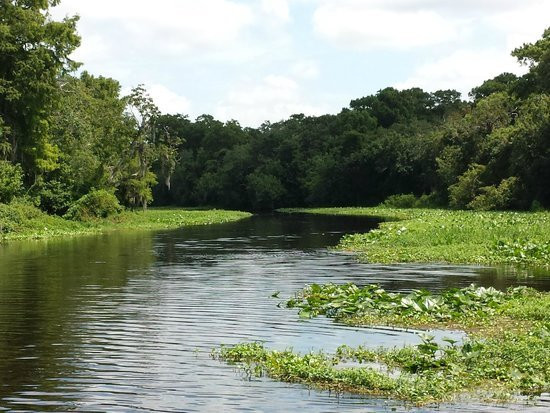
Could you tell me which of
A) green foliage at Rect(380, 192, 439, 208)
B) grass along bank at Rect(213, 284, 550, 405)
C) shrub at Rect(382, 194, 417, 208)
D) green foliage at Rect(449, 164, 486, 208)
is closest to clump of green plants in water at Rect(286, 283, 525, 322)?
grass along bank at Rect(213, 284, 550, 405)

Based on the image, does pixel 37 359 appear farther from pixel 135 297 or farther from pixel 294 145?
pixel 294 145

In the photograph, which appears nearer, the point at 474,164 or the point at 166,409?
the point at 166,409

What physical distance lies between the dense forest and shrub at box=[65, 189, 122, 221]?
0.16 metres

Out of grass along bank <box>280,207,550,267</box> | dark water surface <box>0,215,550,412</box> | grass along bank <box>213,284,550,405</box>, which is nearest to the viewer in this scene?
dark water surface <box>0,215,550,412</box>

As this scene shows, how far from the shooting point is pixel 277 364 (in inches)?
498

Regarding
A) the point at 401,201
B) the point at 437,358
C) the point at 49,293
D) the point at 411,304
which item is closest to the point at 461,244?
the point at 411,304

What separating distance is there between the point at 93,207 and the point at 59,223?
6.14m

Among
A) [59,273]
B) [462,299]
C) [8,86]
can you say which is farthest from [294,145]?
[462,299]

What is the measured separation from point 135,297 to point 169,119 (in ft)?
397

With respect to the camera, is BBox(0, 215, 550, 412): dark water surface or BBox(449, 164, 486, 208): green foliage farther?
BBox(449, 164, 486, 208): green foliage

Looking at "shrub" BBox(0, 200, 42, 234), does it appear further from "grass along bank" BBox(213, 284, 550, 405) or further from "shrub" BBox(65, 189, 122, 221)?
"grass along bank" BBox(213, 284, 550, 405)

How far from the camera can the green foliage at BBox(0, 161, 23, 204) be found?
46875mm

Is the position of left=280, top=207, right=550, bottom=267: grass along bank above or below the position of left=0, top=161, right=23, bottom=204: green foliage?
below

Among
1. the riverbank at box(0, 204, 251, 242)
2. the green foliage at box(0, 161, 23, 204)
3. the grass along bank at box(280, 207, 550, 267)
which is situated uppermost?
the green foliage at box(0, 161, 23, 204)
